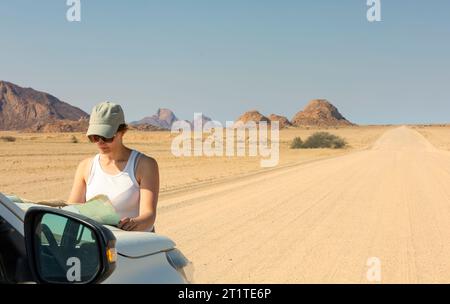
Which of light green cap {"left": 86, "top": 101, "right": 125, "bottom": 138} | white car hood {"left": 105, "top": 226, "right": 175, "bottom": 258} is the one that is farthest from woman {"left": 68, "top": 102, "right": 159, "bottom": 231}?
white car hood {"left": 105, "top": 226, "right": 175, "bottom": 258}

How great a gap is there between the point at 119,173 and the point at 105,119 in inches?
14.4

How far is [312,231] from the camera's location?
37.0ft

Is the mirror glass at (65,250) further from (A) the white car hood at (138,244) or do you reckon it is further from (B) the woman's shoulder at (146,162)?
(B) the woman's shoulder at (146,162)

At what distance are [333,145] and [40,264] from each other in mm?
71208

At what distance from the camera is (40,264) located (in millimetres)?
2715

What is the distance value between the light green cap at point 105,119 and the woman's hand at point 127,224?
2.04 feet

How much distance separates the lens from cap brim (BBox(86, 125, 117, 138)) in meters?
4.11

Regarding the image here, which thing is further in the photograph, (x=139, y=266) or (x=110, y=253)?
(x=139, y=266)

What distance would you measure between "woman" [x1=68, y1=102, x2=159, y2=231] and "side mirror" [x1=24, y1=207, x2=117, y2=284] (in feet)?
3.51

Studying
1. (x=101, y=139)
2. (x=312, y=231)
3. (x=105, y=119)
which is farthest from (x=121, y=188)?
(x=312, y=231)

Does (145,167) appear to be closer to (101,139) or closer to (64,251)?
(101,139)

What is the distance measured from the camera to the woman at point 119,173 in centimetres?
414
